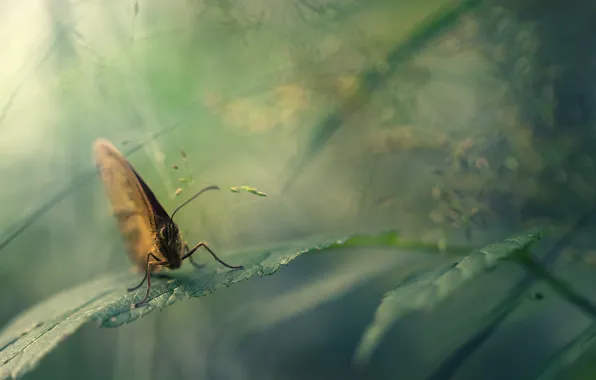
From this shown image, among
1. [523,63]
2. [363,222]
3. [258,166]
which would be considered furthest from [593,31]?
[258,166]

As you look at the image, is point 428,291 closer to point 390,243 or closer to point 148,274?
point 390,243

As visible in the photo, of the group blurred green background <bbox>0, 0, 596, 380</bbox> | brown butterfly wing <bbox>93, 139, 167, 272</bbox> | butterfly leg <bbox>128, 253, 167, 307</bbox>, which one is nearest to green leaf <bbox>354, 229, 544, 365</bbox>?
blurred green background <bbox>0, 0, 596, 380</bbox>

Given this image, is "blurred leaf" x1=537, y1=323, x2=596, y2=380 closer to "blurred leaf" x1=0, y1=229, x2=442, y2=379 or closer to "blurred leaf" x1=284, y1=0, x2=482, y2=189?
"blurred leaf" x1=0, y1=229, x2=442, y2=379

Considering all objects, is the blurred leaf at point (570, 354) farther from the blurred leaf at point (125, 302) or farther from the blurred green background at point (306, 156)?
the blurred leaf at point (125, 302)

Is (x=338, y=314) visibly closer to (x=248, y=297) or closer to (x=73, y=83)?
(x=248, y=297)

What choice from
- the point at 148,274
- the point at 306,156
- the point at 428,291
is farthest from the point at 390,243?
the point at 306,156
